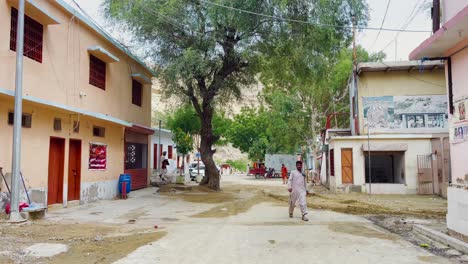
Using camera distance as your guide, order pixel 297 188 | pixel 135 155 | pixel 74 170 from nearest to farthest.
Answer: pixel 297 188
pixel 74 170
pixel 135 155

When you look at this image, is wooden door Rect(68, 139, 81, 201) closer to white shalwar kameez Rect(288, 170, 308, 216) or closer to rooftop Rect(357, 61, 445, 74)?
white shalwar kameez Rect(288, 170, 308, 216)

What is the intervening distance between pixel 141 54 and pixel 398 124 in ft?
46.6

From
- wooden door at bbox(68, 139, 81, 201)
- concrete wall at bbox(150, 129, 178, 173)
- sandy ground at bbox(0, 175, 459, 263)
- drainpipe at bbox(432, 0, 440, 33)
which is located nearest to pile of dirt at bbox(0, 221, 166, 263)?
sandy ground at bbox(0, 175, 459, 263)

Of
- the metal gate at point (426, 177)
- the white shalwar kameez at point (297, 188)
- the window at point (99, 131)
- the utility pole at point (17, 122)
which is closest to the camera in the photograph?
the utility pole at point (17, 122)

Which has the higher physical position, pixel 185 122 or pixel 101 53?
pixel 101 53

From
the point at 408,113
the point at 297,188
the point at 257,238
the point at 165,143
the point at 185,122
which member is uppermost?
the point at 185,122

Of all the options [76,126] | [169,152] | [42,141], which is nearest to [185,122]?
[169,152]

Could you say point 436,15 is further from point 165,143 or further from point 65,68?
point 165,143

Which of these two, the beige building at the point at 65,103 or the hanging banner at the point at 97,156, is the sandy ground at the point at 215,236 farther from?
the hanging banner at the point at 97,156

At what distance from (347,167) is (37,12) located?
1599 centimetres

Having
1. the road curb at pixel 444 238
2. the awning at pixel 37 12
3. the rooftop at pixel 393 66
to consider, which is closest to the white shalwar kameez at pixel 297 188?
the road curb at pixel 444 238

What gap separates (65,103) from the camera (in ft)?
42.7

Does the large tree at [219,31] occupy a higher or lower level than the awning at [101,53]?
higher

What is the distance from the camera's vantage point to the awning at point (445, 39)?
7145mm
